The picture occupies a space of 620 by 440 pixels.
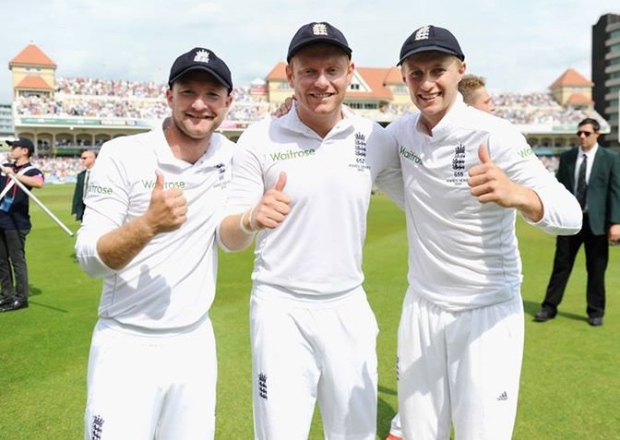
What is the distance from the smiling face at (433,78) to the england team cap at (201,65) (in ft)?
3.31

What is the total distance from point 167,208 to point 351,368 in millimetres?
1399

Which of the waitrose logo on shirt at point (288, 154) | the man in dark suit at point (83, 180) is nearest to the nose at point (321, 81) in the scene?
the waitrose logo on shirt at point (288, 154)

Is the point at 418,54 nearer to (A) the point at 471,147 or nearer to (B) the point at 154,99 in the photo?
(A) the point at 471,147

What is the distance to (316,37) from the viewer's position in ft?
9.41

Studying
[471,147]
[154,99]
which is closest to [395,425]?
[471,147]

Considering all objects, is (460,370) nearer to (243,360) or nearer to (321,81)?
(321,81)

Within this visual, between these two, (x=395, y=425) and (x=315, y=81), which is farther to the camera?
(x=395, y=425)

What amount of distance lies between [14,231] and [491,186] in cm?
762

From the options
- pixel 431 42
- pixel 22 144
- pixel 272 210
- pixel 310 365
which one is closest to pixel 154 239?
pixel 272 210

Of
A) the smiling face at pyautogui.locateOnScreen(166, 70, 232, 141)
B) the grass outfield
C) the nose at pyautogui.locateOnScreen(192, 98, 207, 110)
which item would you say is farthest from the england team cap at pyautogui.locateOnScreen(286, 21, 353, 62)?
the grass outfield

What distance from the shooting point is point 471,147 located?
118 inches

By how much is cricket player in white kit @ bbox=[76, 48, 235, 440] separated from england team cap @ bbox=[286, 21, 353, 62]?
0.41m

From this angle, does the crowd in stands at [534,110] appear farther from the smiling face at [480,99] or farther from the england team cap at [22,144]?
the smiling face at [480,99]

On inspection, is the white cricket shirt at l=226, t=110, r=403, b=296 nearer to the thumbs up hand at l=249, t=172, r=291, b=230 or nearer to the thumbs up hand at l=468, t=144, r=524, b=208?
the thumbs up hand at l=249, t=172, r=291, b=230
